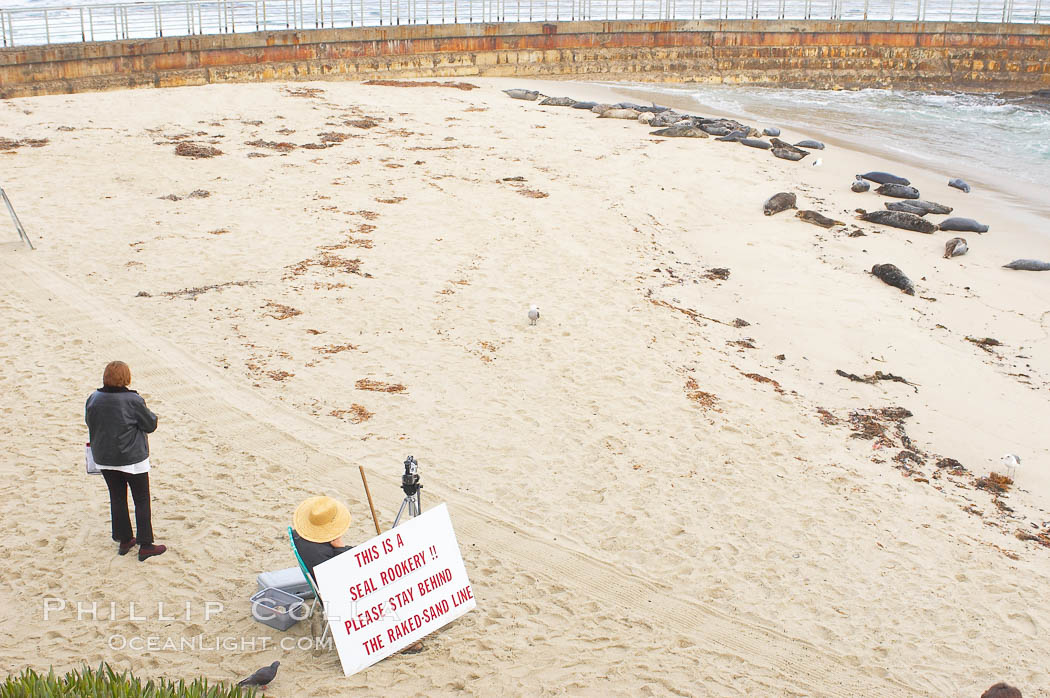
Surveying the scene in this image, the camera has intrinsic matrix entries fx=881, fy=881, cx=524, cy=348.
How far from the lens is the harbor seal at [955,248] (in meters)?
15.1

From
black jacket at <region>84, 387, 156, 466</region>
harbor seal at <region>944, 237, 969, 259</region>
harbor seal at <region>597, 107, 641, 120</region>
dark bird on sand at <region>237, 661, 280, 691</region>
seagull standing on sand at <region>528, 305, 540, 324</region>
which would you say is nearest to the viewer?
dark bird on sand at <region>237, 661, 280, 691</region>

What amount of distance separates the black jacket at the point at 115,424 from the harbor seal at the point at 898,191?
1693cm

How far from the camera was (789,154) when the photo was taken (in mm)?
21828

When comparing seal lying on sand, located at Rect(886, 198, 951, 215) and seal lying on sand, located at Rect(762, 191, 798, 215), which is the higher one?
seal lying on sand, located at Rect(762, 191, 798, 215)

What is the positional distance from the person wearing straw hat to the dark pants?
1.46m

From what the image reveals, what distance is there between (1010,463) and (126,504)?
766cm

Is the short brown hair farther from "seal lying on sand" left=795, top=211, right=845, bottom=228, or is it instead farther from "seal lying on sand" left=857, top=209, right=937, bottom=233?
"seal lying on sand" left=857, top=209, right=937, bottom=233

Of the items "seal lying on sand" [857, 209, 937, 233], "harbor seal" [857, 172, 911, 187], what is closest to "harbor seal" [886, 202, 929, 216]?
"seal lying on sand" [857, 209, 937, 233]

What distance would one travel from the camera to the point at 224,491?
7305mm

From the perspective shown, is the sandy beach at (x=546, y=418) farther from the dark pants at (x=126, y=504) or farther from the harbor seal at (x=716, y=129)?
the harbor seal at (x=716, y=129)

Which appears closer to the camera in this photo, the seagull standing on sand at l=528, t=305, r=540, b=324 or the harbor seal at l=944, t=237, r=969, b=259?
the seagull standing on sand at l=528, t=305, r=540, b=324

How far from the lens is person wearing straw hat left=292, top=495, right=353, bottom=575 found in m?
5.45

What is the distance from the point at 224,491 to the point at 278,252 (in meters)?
6.27

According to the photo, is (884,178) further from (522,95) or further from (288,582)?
(288,582)
